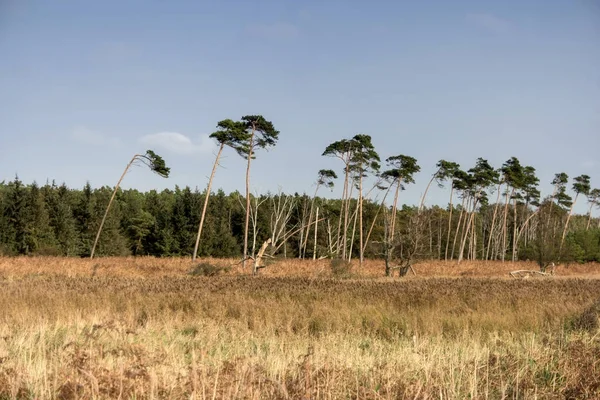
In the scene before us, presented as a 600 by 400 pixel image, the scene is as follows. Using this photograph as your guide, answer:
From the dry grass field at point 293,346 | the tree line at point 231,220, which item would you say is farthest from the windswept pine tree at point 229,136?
the dry grass field at point 293,346

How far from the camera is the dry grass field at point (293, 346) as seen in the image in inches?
162

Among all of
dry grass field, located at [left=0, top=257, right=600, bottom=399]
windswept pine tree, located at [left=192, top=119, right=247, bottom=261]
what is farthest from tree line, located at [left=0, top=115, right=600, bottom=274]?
dry grass field, located at [left=0, top=257, right=600, bottom=399]

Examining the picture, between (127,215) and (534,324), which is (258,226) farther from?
(534,324)

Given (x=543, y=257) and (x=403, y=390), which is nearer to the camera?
(x=403, y=390)

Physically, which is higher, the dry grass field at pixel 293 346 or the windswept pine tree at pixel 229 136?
the windswept pine tree at pixel 229 136

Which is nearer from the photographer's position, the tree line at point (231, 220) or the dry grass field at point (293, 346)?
the dry grass field at point (293, 346)

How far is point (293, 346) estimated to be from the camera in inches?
267

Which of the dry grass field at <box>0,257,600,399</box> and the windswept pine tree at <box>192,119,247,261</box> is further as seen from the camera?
the windswept pine tree at <box>192,119,247,261</box>

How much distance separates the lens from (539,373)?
5320mm

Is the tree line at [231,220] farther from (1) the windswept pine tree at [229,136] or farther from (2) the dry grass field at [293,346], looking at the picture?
(2) the dry grass field at [293,346]

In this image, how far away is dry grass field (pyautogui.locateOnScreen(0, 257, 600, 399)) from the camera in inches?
162

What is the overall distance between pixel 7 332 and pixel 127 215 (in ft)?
202

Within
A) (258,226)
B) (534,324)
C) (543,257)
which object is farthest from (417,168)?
(534,324)

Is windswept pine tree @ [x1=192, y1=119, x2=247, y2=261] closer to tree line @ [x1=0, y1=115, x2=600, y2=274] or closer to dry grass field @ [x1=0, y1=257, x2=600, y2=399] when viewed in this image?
tree line @ [x1=0, y1=115, x2=600, y2=274]
